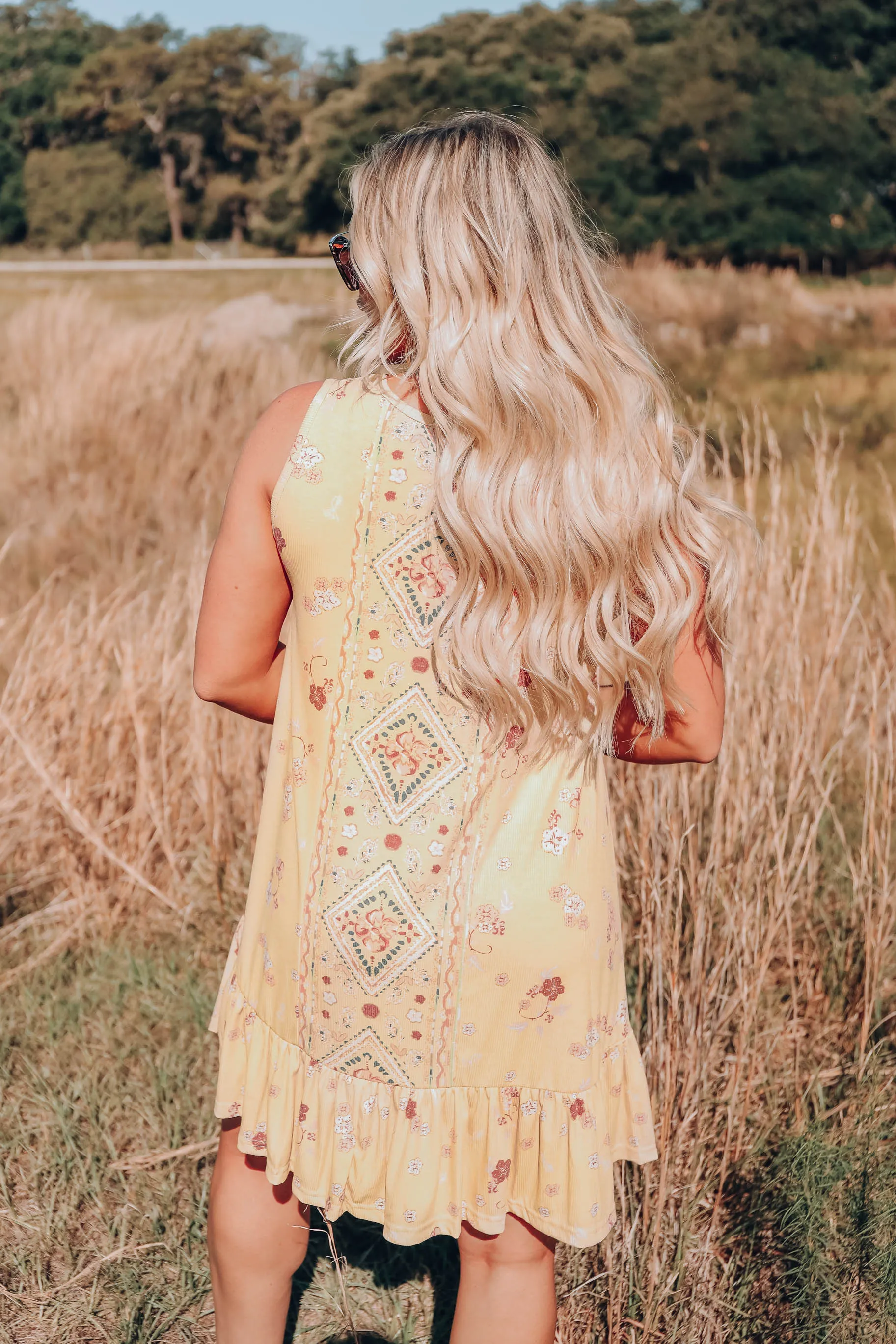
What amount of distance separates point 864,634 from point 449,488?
1.60 m

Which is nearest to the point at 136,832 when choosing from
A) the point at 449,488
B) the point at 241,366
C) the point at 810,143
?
the point at 449,488

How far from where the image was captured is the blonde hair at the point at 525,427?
115 cm

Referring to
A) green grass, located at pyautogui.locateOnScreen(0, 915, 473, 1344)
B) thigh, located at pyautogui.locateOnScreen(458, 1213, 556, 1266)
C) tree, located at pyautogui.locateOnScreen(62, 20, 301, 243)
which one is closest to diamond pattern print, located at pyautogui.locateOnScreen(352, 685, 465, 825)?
thigh, located at pyautogui.locateOnScreen(458, 1213, 556, 1266)

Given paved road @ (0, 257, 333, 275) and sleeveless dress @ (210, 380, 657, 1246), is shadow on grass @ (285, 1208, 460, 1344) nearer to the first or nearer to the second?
sleeveless dress @ (210, 380, 657, 1246)

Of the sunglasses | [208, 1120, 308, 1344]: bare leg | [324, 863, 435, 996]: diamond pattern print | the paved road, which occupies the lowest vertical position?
the paved road

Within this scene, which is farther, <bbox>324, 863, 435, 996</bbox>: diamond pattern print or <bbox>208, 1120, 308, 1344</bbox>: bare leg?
<bbox>208, 1120, 308, 1344</bbox>: bare leg

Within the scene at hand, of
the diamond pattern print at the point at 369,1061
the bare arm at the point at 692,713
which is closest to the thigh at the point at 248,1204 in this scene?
the diamond pattern print at the point at 369,1061

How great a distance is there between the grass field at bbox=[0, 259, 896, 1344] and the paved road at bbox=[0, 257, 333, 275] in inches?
1025

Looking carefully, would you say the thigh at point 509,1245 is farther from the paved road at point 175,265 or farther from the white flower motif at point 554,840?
the paved road at point 175,265

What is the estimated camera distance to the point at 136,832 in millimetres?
3023

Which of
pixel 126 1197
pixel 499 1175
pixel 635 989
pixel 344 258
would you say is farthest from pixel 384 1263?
pixel 344 258

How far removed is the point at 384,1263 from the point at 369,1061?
105 centimetres

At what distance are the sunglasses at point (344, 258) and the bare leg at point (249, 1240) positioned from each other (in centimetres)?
109

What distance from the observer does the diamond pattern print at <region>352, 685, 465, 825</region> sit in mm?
1262
